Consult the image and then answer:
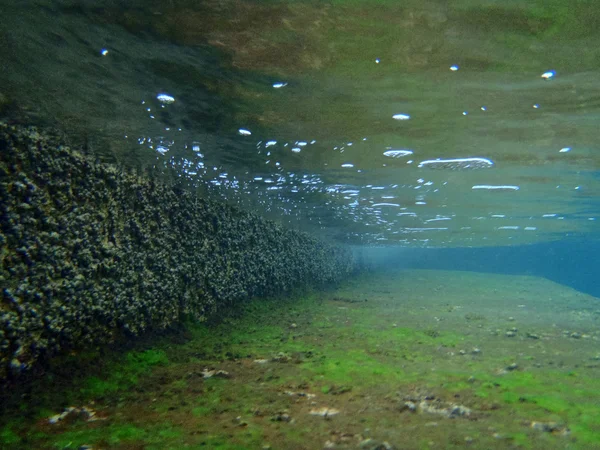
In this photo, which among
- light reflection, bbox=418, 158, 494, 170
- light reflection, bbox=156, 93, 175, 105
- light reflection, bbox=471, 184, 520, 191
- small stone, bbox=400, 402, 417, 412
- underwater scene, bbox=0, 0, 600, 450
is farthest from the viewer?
light reflection, bbox=471, 184, 520, 191

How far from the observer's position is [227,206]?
1524 centimetres

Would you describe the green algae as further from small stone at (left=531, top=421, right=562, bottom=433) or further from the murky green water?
small stone at (left=531, top=421, right=562, bottom=433)

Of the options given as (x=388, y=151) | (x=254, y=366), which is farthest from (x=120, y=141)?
(x=388, y=151)

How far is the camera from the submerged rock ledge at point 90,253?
6.54m

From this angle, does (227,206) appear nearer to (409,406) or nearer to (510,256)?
(409,406)

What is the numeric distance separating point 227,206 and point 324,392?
9.85 meters

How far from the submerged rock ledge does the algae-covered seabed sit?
0.81 m

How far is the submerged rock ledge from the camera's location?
6535 mm

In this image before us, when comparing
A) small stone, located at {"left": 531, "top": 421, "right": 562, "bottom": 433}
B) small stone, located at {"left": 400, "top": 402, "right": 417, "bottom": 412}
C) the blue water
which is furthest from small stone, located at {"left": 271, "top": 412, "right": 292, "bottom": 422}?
the blue water

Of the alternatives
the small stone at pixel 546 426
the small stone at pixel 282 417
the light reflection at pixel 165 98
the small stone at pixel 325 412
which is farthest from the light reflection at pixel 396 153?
the small stone at pixel 282 417

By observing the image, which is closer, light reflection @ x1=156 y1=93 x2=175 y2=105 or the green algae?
the green algae

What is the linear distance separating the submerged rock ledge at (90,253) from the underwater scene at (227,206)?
47 millimetres

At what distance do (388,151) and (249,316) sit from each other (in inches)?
339

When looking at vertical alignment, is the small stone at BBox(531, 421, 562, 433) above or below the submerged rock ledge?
below
